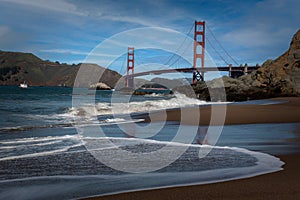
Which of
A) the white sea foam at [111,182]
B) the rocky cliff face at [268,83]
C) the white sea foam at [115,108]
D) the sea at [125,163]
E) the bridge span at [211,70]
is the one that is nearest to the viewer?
the white sea foam at [111,182]

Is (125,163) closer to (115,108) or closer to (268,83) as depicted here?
(115,108)

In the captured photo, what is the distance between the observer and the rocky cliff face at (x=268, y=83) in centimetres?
2367

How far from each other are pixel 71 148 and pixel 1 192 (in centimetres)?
197

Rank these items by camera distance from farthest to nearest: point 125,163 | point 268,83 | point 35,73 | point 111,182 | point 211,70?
point 35,73, point 211,70, point 268,83, point 125,163, point 111,182

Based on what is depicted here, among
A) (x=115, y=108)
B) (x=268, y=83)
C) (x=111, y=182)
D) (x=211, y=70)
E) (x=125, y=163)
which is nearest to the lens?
(x=111, y=182)

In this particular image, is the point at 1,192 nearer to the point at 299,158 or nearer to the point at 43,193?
the point at 43,193

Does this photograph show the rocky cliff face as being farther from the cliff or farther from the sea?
the cliff

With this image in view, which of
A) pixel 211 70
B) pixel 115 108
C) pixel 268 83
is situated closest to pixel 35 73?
pixel 211 70

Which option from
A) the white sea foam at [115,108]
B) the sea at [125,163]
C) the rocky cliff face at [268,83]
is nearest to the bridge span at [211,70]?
the rocky cliff face at [268,83]

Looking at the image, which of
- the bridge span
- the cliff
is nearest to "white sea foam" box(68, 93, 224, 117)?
the bridge span

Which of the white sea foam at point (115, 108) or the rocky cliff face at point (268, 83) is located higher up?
the rocky cliff face at point (268, 83)

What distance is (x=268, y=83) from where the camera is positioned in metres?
27.5

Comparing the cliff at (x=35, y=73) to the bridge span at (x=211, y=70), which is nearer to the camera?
the bridge span at (x=211, y=70)

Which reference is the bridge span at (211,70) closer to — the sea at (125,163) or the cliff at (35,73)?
the sea at (125,163)
